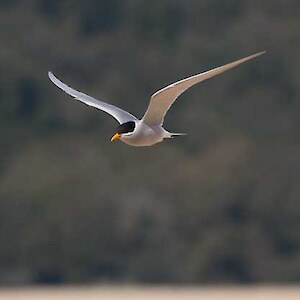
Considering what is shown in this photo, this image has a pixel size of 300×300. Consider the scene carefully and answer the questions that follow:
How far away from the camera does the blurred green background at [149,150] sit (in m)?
20.8

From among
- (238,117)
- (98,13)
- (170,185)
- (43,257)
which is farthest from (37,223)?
→ (98,13)

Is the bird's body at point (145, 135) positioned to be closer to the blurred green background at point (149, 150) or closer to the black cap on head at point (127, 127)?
the black cap on head at point (127, 127)

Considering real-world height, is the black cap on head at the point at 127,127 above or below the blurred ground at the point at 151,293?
below

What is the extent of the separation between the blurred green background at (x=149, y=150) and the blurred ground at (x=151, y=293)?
141cm

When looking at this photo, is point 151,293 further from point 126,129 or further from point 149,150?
point 126,129

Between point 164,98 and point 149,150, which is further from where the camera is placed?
point 149,150

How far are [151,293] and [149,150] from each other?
5.58 m

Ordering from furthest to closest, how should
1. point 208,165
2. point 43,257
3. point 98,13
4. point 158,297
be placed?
point 98,13 < point 208,165 < point 43,257 < point 158,297

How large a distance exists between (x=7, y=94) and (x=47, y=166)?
5.25 feet

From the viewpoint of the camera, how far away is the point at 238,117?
23.6 meters

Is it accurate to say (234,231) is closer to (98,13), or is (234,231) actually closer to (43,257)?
(43,257)

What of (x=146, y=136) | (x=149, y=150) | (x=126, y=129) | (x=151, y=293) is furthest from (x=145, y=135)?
(x=149, y=150)

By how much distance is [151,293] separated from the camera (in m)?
17.2

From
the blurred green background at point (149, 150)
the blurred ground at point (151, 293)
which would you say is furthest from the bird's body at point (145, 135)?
the blurred green background at point (149, 150)
